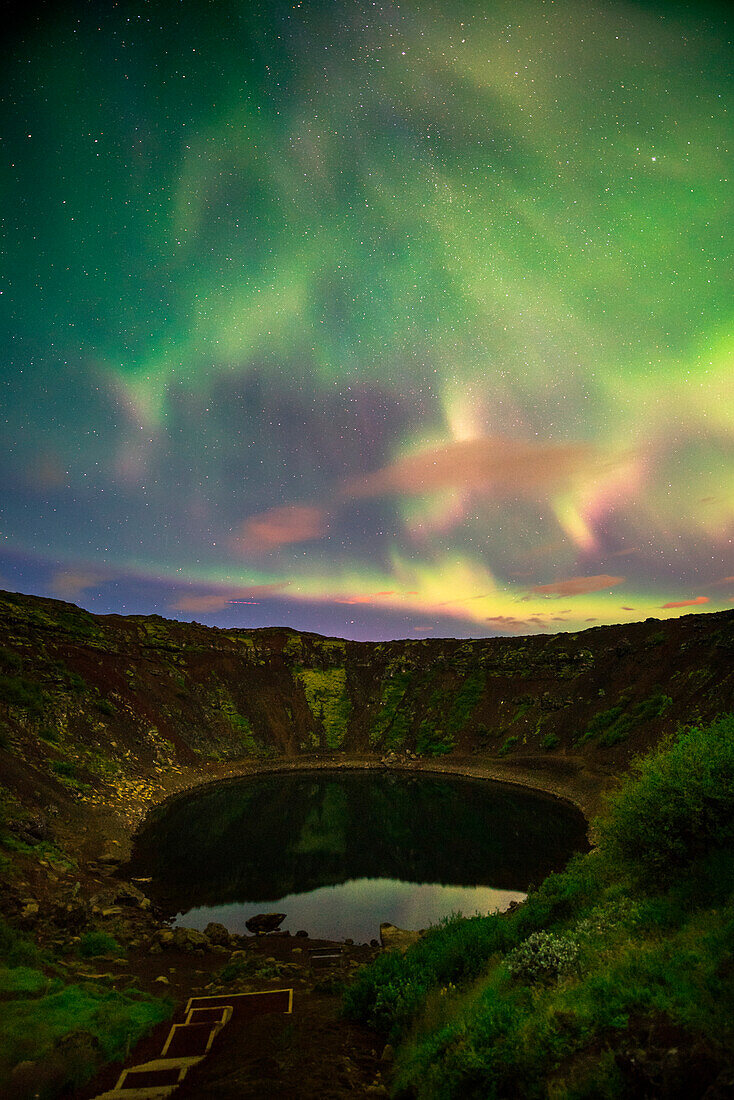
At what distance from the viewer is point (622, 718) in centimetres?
6281

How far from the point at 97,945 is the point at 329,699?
77.1 meters

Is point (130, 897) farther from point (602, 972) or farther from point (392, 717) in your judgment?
point (392, 717)

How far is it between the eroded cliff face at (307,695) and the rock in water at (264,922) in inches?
781

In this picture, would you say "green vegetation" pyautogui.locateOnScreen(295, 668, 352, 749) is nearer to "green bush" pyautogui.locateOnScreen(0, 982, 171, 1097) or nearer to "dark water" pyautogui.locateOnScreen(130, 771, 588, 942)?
"dark water" pyautogui.locateOnScreen(130, 771, 588, 942)

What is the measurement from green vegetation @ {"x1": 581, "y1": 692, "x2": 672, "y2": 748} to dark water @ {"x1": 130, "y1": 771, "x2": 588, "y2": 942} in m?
12.5

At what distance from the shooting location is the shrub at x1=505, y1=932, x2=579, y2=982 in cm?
1095

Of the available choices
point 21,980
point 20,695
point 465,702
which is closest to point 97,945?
point 21,980

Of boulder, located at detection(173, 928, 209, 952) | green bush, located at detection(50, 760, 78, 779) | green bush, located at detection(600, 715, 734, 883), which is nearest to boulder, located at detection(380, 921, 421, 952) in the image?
boulder, located at detection(173, 928, 209, 952)

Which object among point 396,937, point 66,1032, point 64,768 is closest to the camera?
point 66,1032

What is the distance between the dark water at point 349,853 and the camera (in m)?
30.7

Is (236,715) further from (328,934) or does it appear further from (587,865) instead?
(587,865)

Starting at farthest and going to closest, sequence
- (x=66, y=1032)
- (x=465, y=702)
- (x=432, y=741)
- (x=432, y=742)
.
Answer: (x=465, y=702), (x=432, y=741), (x=432, y=742), (x=66, y=1032)

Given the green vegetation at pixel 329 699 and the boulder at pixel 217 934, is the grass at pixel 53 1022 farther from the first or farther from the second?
the green vegetation at pixel 329 699

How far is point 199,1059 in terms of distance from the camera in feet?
39.8
